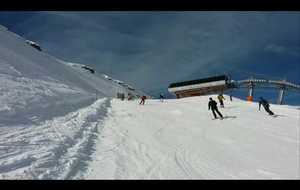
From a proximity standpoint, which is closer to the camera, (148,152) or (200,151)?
(148,152)

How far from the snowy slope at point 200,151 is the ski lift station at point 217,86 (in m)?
30.1

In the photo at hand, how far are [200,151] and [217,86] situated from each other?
40.0m

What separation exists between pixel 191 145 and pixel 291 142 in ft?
15.6

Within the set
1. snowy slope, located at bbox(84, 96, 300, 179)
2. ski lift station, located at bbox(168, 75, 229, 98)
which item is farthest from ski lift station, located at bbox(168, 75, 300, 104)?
snowy slope, located at bbox(84, 96, 300, 179)

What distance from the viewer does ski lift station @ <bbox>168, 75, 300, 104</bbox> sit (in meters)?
46.4
